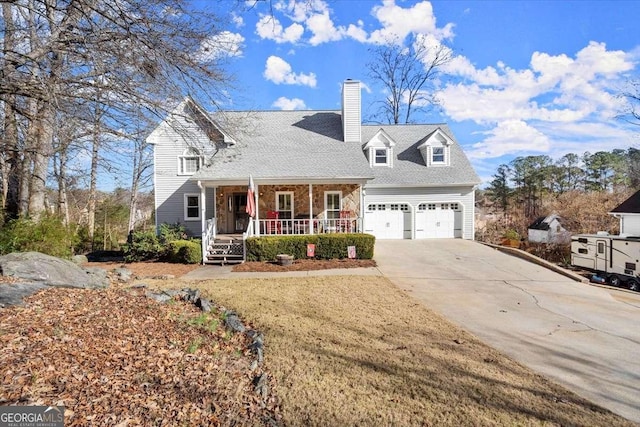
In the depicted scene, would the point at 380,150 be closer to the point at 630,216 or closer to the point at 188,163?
the point at 188,163

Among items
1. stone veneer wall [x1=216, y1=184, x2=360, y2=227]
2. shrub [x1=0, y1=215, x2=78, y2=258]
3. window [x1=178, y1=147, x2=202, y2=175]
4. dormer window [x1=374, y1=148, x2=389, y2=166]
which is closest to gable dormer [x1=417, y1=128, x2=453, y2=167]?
dormer window [x1=374, y1=148, x2=389, y2=166]

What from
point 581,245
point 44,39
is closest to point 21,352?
point 44,39

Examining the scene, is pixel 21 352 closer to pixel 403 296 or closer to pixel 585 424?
pixel 585 424

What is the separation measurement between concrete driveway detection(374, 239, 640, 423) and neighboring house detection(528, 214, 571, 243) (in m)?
7.65

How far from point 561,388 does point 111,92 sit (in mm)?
8165

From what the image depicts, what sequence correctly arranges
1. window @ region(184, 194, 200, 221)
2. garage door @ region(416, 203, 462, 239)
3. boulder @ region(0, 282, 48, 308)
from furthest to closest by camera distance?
garage door @ region(416, 203, 462, 239), window @ region(184, 194, 200, 221), boulder @ region(0, 282, 48, 308)

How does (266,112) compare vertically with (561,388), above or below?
above

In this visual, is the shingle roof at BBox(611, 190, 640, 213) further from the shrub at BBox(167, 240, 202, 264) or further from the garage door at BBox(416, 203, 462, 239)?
the shrub at BBox(167, 240, 202, 264)

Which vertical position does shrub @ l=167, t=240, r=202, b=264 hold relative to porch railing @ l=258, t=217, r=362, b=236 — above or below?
below

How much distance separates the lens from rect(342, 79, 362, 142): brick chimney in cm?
1723

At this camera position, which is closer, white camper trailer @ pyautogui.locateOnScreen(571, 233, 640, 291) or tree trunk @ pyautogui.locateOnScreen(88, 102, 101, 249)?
tree trunk @ pyautogui.locateOnScreen(88, 102, 101, 249)

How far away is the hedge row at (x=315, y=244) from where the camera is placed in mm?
12711

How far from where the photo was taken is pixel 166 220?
16.9m

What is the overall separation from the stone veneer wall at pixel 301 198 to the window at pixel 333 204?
16cm
